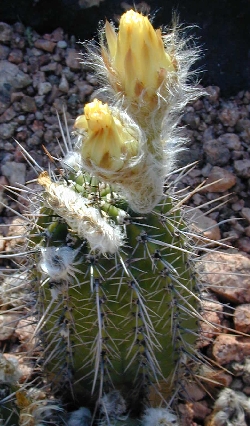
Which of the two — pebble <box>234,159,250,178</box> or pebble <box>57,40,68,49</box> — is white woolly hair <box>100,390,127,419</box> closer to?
pebble <box>234,159,250,178</box>

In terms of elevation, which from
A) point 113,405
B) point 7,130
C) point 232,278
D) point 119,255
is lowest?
point 232,278

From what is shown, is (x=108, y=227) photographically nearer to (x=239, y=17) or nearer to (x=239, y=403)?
(x=239, y=403)

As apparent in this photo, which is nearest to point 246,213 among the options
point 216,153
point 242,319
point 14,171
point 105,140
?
point 216,153

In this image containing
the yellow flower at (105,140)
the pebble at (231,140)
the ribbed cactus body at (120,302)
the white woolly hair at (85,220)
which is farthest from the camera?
the pebble at (231,140)

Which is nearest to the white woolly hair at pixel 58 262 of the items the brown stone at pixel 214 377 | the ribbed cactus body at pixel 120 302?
the ribbed cactus body at pixel 120 302

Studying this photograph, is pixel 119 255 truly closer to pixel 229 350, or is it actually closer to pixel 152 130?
pixel 152 130

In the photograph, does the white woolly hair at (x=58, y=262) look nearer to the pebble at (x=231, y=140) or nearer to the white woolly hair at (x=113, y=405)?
the white woolly hair at (x=113, y=405)

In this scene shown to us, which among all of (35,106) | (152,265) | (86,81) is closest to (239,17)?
(86,81)
